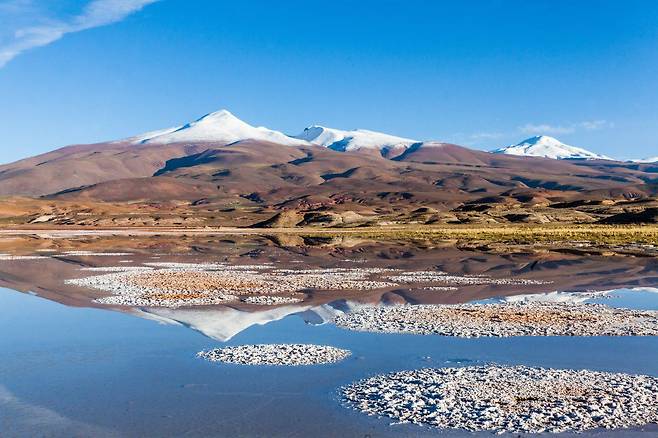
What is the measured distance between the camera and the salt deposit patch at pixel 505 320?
19.6 m

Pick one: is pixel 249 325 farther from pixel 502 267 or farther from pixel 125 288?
pixel 502 267

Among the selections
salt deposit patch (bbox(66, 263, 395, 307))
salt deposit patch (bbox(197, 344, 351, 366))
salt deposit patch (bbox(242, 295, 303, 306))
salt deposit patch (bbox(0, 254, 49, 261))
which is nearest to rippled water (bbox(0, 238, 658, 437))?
salt deposit patch (bbox(197, 344, 351, 366))

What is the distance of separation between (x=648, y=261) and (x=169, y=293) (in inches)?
1193

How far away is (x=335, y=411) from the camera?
41.1 ft

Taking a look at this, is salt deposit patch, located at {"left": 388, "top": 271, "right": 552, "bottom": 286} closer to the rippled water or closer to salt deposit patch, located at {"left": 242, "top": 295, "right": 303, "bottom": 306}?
salt deposit patch, located at {"left": 242, "top": 295, "right": 303, "bottom": 306}

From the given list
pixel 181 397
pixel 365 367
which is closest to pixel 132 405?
pixel 181 397

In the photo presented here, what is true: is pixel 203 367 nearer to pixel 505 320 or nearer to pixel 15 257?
pixel 505 320

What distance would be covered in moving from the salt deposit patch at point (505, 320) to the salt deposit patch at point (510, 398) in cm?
469

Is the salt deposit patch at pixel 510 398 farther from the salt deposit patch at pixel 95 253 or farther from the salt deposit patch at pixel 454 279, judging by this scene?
the salt deposit patch at pixel 95 253

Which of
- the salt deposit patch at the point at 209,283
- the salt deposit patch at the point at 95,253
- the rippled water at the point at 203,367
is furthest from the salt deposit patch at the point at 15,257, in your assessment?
the rippled water at the point at 203,367

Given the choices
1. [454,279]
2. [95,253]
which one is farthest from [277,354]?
[95,253]

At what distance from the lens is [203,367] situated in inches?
618

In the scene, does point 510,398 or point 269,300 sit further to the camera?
point 269,300

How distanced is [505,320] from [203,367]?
380 inches
